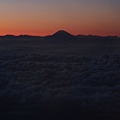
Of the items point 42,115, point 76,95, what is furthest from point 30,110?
point 76,95

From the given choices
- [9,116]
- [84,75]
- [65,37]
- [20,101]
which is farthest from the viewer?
[65,37]

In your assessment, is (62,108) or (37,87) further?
(37,87)

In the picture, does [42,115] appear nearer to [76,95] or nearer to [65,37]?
[76,95]

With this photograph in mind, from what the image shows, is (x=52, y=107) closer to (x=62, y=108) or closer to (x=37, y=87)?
(x=62, y=108)

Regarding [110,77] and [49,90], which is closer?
[49,90]

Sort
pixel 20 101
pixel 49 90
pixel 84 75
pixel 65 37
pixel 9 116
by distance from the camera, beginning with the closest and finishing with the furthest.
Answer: pixel 9 116
pixel 20 101
pixel 49 90
pixel 84 75
pixel 65 37

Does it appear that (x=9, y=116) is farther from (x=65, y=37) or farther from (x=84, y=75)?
(x=65, y=37)

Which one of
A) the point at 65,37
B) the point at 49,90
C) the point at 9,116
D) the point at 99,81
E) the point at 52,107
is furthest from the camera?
the point at 65,37

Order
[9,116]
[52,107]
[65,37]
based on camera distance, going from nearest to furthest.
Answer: [9,116], [52,107], [65,37]

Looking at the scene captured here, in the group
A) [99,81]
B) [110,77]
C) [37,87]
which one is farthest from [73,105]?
[110,77]
